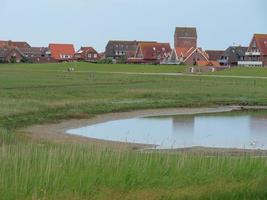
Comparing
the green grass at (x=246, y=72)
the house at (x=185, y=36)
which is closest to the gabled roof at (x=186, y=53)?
the house at (x=185, y=36)

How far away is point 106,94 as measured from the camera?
53.7 metres

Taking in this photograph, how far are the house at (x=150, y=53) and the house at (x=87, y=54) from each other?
78.1 feet

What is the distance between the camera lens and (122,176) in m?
12.1

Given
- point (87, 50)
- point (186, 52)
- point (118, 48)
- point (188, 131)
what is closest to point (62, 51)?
point (87, 50)

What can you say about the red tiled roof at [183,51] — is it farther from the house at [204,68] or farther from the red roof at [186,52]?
the house at [204,68]

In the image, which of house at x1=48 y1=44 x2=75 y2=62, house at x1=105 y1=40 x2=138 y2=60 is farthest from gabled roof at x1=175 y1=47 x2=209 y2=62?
house at x1=48 y1=44 x2=75 y2=62

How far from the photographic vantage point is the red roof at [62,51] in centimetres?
18038

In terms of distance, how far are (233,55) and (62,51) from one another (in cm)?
5312

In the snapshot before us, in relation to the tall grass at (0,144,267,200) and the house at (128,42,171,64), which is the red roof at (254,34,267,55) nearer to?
the house at (128,42,171,64)

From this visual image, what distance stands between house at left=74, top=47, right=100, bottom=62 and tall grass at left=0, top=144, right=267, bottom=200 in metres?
A: 167

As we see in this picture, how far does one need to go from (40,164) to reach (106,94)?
41.3m

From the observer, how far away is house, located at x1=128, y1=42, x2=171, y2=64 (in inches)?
6176

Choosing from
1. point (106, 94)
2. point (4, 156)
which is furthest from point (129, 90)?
point (4, 156)

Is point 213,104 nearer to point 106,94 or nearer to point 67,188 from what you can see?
point 106,94
